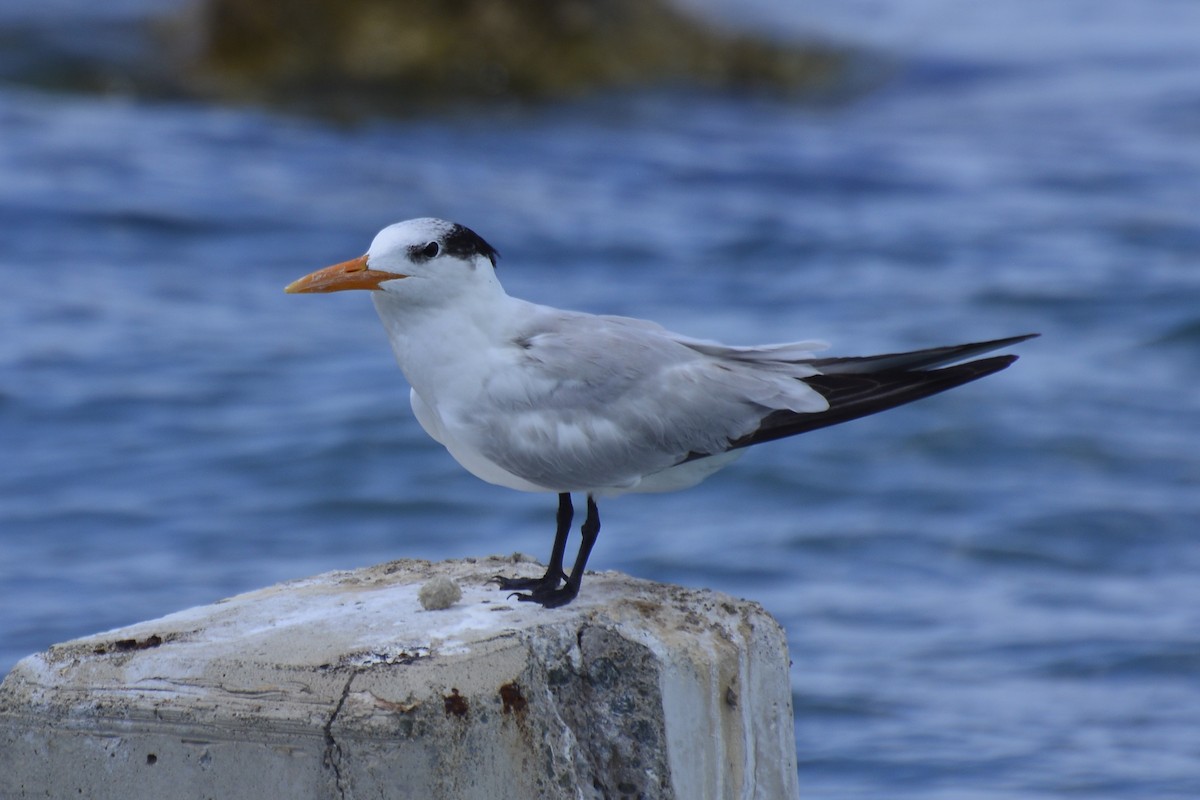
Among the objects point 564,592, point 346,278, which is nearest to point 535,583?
point 564,592

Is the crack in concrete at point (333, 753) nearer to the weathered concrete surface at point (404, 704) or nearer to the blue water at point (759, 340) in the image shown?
the weathered concrete surface at point (404, 704)

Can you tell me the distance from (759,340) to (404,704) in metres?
7.83

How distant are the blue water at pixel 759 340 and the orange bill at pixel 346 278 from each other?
349 cm

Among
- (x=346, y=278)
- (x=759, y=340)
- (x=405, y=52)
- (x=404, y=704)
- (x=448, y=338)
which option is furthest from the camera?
(x=405, y=52)

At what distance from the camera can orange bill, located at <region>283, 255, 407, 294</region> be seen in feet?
13.7

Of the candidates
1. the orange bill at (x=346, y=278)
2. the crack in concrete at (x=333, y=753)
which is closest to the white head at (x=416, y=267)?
the orange bill at (x=346, y=278)

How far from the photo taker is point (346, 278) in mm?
4188

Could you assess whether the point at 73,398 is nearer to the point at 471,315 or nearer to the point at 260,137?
the point at 260,137

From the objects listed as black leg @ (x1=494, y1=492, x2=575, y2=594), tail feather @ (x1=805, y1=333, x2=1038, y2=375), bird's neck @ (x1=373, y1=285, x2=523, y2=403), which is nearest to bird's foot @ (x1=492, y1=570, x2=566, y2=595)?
black leg @ (x1=494, y1=492, x2=575, y2=594)

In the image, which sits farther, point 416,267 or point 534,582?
point 534,582

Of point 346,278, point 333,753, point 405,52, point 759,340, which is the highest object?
point 405,52

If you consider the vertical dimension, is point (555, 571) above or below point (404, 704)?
above

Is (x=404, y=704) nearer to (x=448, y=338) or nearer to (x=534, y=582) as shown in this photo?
(x=534, y=582)

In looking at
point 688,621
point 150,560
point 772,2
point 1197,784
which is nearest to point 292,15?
point 772,2
